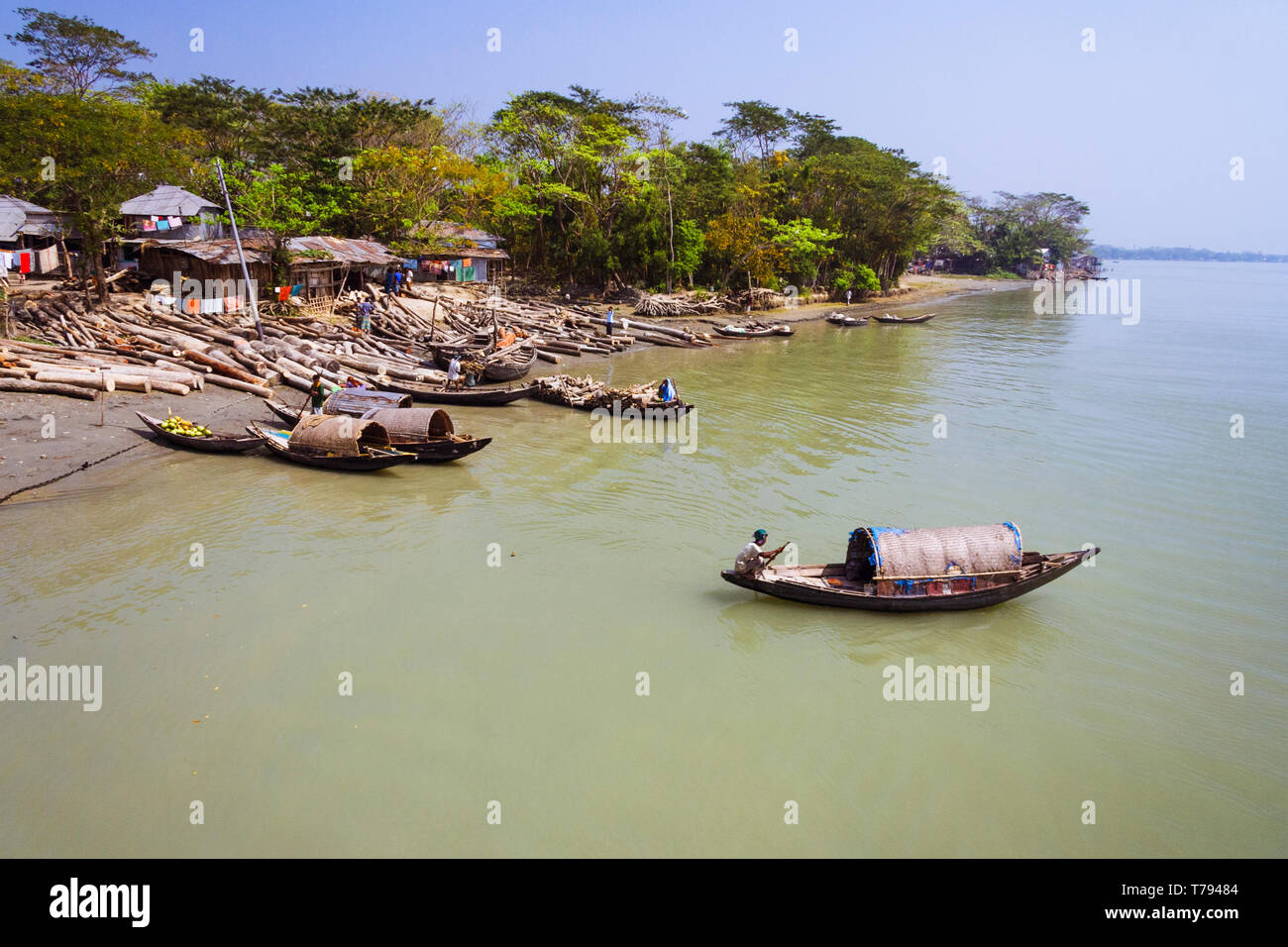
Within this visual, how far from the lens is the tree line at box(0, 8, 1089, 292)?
2784 cm

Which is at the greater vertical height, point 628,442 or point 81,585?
point 628,442

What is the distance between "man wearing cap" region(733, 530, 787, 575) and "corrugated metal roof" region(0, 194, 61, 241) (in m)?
31.1

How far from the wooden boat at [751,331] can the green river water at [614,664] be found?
73.2ft

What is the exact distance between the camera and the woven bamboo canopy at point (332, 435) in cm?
1731

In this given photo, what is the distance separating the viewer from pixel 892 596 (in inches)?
467

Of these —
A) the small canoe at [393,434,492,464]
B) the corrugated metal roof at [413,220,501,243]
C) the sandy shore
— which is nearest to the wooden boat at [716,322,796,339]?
the corrugated metal roof at [413,220,501,243]

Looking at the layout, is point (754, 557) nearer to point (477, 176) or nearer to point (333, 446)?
point (333, 446)

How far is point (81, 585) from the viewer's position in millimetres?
12242

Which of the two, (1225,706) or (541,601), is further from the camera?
(541,601)

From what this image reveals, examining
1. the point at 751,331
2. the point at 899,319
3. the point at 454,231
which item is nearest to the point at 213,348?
the point at 454,231

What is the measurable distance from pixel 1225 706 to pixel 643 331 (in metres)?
31.5

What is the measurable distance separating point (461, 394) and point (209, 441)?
25.5ft
